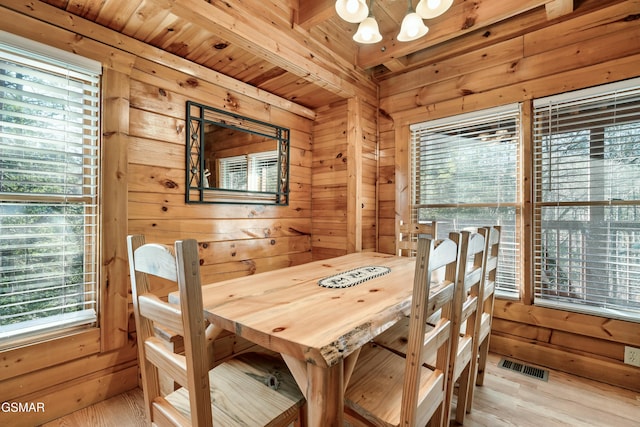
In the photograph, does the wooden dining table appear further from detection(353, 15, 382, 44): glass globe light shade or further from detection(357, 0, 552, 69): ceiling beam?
detection(357, 0, 552, 69): ceiling beam

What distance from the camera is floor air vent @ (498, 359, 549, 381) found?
2.02 m

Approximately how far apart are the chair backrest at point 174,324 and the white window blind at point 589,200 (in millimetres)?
2462

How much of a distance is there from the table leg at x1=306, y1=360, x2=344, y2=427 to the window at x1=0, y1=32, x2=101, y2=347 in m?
1.59

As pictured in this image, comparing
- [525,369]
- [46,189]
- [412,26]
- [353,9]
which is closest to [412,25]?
[412,26]

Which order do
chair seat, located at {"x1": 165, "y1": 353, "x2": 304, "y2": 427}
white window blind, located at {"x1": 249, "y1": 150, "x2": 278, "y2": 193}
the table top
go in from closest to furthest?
the table top
chair seat, located at {"x1": 165, "y1": 353, "x2": 304, "y2": 427}
white window blind, located at {"x1": 249, "y1": 150, "x2": 278, "y2": 193}

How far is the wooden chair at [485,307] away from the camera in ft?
4.96

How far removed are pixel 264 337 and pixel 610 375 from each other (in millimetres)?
2434

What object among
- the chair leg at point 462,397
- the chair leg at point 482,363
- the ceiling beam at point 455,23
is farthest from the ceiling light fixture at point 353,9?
the chair leg at point 482,363

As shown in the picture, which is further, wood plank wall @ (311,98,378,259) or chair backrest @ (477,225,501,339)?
wood plank wall @ (311,98,378,259)

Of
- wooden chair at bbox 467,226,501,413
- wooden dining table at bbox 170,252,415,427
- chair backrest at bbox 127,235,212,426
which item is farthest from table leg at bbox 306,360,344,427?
wooden chair at bbox 467,226,501,413

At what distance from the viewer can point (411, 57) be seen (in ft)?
9.23

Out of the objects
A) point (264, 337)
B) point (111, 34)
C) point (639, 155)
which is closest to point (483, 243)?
point (264, 337)

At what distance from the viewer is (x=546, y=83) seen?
2170 mm

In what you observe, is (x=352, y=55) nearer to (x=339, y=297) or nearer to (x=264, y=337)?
(x=339, y=297)
